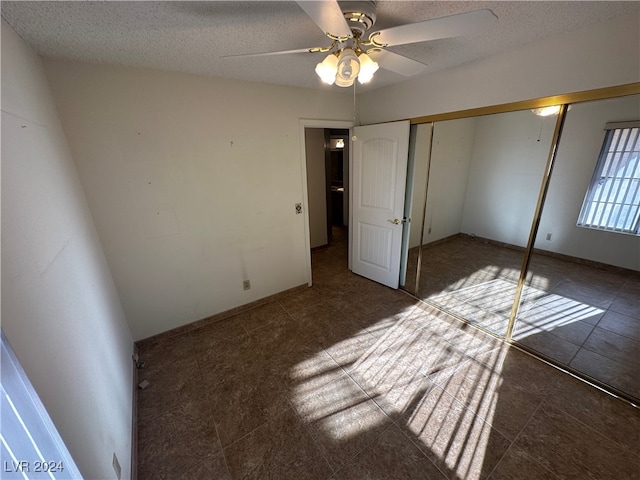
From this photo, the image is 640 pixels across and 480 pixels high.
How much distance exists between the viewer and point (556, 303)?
2.61m

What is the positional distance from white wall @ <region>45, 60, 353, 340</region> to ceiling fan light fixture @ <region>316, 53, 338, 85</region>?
1.31 m

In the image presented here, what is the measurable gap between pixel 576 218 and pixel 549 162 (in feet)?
4.16

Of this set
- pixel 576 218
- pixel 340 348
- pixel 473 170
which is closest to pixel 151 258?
pixel 340 348

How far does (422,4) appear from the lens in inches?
48.1

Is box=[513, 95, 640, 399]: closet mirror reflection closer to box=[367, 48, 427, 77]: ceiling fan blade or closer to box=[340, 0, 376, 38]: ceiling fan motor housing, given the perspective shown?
box=[367, 48, 427, 77]: ceiling fan blade

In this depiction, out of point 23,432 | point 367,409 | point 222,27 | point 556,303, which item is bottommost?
point 367,409

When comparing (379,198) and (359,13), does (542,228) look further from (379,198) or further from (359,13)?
(359,13)

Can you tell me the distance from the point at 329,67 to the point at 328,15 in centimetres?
33

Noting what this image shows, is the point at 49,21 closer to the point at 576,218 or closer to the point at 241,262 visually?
the point at 241,262

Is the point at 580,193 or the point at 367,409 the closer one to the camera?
the point at 367,409

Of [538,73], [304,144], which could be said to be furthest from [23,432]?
[538,73]

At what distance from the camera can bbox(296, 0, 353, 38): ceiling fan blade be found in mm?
858

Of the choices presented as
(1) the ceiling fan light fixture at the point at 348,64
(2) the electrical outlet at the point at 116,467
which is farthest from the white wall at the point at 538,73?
(2) the electrical outlet at the point at 116,467

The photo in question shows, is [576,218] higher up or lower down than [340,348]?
higher up
